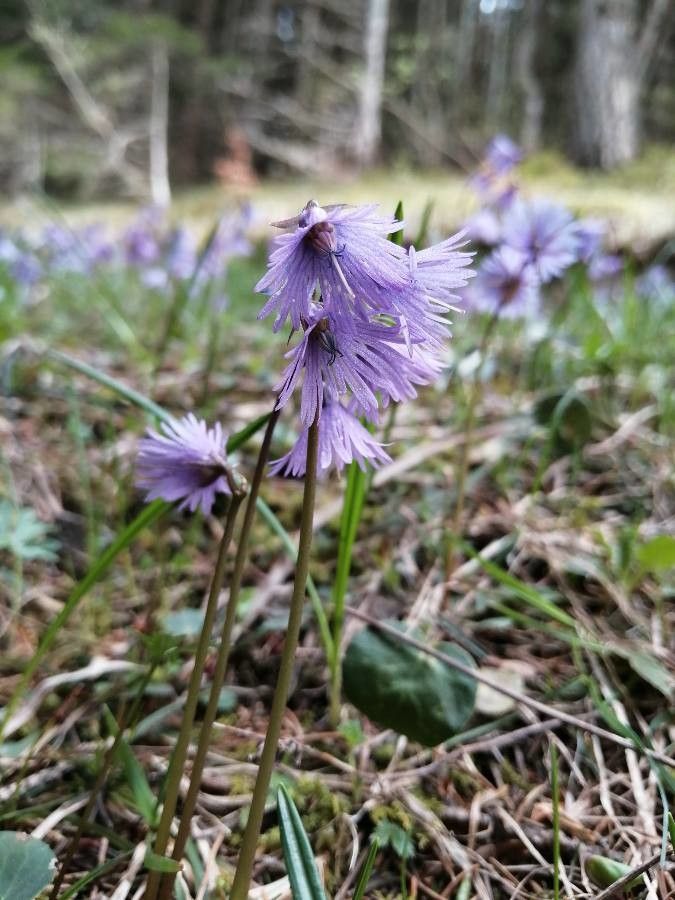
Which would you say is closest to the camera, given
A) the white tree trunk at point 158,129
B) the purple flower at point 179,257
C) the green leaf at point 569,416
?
the green leaf at point 569,416

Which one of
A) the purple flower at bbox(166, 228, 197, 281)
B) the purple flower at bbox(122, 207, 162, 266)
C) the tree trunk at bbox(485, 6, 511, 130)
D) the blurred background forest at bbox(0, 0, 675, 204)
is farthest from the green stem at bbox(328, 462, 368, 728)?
the tree trunk at bbox(485, 6, 511, 130)

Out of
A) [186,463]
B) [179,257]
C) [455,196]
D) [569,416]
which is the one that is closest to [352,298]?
[186,463]

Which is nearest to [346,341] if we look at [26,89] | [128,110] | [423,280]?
[423,280]

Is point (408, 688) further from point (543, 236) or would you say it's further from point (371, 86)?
point (371, 86)

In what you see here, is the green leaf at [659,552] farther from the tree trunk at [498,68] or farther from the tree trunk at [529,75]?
the tree trunk at [498,68]

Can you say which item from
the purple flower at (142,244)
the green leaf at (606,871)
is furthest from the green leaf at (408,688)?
the purple flower at (142,244)

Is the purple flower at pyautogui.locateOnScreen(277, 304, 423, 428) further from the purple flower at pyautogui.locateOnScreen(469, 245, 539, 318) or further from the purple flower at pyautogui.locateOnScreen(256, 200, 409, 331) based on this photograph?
the purple flower at pyautogui.locateOnScreen(469, 245, 539, 318)
